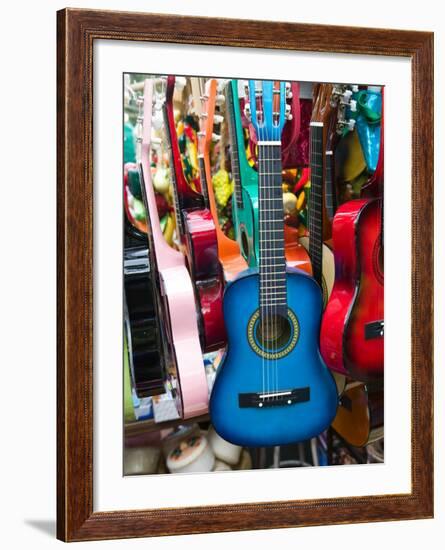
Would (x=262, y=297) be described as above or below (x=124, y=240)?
below

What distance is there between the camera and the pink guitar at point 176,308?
1.58 meters

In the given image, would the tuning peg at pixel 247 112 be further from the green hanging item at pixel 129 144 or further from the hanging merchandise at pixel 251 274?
the green hanging item at pixel 129 144

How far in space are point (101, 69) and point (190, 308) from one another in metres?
0.45

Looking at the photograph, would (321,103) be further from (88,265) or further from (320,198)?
(88,265)

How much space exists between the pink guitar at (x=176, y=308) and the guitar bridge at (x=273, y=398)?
7 centimetres

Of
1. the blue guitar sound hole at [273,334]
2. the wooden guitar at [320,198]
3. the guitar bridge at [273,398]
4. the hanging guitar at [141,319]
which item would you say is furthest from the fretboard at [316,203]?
the hanging guitar at [141,319]

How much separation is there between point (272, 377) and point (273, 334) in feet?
0.26

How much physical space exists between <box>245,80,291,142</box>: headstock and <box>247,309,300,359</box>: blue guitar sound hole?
1.09ft

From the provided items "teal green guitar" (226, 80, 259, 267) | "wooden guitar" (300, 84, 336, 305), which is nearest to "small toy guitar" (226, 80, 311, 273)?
"teal green guitar" (226, 80, 259, 267)

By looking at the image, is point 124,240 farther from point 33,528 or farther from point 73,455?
point 33,528

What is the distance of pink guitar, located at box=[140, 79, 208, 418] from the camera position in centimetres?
158

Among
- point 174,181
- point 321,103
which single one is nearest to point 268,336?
point 174,181

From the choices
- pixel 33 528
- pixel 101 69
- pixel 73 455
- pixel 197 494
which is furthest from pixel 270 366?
pixel 101 69

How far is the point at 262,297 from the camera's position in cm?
165
